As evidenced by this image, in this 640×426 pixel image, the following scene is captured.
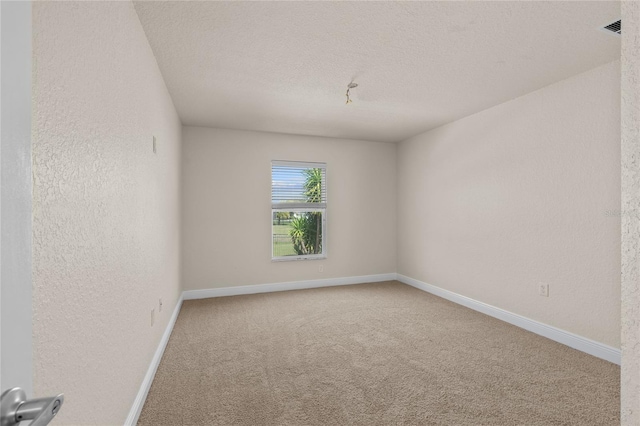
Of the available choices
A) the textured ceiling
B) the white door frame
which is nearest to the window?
the textured ceiling

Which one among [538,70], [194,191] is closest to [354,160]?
[194,191]

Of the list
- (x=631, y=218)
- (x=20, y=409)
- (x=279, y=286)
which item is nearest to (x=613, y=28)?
(x=631, y=218)

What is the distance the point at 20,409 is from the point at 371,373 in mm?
2322

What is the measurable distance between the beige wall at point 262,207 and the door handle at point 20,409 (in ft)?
13.8

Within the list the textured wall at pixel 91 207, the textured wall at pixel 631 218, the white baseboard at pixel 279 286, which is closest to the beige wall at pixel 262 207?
the white baseboard at pixel 279 286

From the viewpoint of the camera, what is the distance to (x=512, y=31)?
215cm

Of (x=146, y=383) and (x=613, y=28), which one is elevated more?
(x=613, y=28)

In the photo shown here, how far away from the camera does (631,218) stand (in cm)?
72

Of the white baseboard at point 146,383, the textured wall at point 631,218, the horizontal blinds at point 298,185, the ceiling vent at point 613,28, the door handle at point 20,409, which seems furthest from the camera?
the horizontal blinds at point 298,185

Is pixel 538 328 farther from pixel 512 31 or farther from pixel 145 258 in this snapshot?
pixel 145 258

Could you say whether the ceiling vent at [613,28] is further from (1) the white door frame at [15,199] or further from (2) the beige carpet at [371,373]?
(1) the white door frame at [15,199]

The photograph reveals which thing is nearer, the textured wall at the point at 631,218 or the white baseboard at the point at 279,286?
the textured wall at the point at 631,218

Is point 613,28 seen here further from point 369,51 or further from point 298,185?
point 298,185

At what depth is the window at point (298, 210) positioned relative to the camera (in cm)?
497
